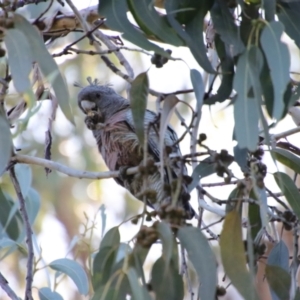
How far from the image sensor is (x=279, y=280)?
1.63 meters

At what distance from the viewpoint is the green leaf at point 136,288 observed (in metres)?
1.24

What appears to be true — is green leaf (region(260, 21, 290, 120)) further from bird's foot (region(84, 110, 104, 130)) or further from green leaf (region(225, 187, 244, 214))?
bird's foot (region(84, 110, 104, 130))

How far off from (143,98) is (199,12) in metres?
0.33

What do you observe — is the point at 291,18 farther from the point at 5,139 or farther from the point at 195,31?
the point at 5,139

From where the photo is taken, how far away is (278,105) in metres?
1.27

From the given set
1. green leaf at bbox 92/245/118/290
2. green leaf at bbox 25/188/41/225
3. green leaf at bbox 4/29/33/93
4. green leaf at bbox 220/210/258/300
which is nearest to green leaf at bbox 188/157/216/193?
green leaf at bbox 220/210/258/300

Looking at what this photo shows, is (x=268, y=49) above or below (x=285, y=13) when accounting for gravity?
below

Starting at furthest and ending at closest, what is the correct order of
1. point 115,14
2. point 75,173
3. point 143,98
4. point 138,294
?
point 75,173 → point 115,14 → point 143,98 → point 138,294

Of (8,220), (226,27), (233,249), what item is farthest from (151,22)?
(8,220)

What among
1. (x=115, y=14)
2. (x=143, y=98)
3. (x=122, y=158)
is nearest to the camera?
(x=143, y=98)

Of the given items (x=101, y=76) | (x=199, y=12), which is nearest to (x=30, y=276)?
(x=199, y=12)

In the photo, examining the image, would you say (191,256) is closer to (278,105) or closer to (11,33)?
(278,105)

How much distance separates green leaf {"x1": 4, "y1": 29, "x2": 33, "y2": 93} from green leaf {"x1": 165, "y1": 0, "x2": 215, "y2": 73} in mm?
388

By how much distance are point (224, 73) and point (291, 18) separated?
0.25 m
